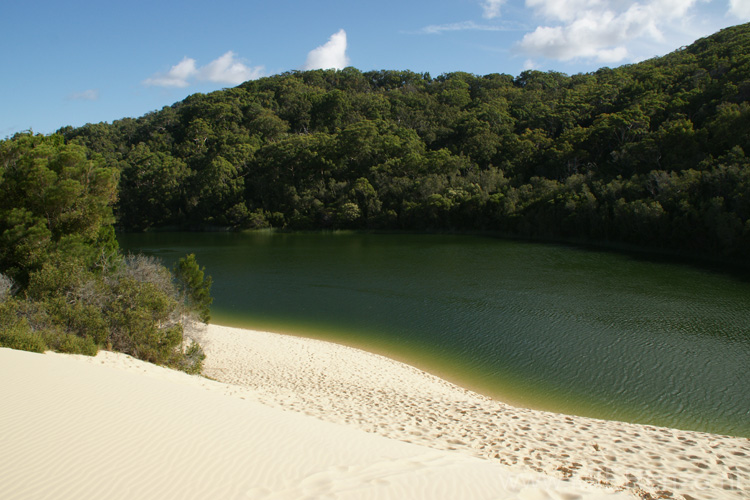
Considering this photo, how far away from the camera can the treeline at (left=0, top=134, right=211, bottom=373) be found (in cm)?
1304

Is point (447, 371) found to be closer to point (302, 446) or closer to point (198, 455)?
point (302, 446)

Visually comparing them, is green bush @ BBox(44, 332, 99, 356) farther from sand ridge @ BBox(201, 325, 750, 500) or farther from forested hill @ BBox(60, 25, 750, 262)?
forested hill @ BBox(60, 25, 750, 262)

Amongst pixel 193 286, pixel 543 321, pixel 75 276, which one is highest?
pixel 75 276

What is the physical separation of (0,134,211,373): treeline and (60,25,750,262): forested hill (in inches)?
1531

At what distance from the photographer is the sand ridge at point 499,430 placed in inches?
Answer: 283

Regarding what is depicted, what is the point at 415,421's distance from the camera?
31.6 feet

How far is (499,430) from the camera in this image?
360 inches

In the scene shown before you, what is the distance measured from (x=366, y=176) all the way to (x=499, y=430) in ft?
249

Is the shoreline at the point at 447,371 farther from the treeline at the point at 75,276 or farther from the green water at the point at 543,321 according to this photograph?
the treeline at the point at 75,276

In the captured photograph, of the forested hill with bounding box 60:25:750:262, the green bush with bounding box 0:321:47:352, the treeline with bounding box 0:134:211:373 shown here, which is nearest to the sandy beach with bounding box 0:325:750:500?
the green bush with bounding box 0:321:47:352

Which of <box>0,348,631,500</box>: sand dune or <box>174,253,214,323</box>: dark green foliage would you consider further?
<box>174,253,214,323</box>: dark green foliage

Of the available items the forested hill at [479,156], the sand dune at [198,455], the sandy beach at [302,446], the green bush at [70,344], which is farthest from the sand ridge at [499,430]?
the forested hill at [479,156]

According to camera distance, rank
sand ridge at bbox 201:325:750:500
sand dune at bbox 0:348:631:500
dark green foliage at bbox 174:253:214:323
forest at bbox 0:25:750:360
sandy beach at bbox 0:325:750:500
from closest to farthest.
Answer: sand dune at bbox 0:348:631:500 → sandy beach at bbox 0:325:750:500 → sand ridge at bbox 201:325:750:500 → forest at bbox 0:25:750:360 → dark green foliage at bbox 174:253:214:323

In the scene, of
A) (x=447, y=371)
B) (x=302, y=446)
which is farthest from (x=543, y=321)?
(x=302, y=446)
